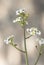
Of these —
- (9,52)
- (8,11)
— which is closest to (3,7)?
(8,11)

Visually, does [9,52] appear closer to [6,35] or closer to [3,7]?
[6,35]

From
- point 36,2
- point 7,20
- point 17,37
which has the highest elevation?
point 36,2

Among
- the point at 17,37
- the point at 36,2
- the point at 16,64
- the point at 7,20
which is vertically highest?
the point at 36,2

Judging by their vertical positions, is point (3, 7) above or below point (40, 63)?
above

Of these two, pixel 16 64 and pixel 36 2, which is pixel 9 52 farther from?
pixel 36 2

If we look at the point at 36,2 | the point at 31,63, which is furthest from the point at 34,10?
the point at 31,63

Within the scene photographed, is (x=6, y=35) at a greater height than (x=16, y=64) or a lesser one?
greater

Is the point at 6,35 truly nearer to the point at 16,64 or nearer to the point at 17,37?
the point at 17,37
